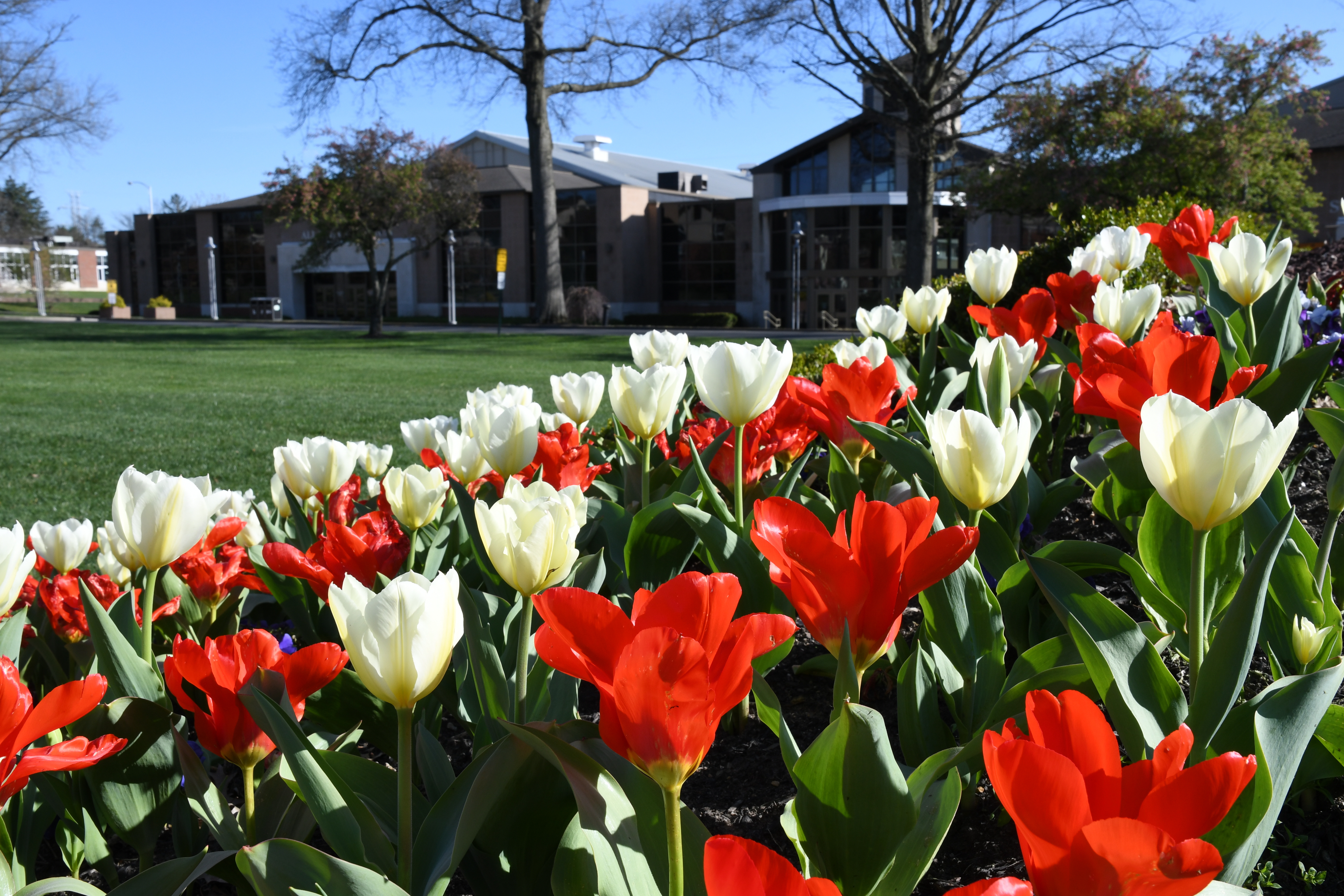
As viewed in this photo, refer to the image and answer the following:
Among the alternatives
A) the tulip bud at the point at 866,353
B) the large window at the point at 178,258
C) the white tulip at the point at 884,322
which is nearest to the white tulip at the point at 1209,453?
the tulip bud at the point at 866,353

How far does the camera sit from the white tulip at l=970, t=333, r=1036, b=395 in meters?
1.86

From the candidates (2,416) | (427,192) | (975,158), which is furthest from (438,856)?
(975,158)

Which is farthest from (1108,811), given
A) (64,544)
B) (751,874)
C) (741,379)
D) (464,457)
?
(64,544)

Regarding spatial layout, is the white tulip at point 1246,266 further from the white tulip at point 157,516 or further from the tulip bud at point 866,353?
the white tulip at point 157,516

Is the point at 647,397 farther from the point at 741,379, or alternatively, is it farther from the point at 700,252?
the point at 700,252

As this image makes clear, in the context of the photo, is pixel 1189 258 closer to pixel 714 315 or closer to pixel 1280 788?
pixel 1280 788

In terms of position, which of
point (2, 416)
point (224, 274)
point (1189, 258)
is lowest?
point (2, 416)

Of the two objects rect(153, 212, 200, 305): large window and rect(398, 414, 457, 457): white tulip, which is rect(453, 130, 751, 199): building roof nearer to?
rect(153, 212, 200, 305): large window

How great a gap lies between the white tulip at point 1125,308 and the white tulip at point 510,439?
1326 millimetres

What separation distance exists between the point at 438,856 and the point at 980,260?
7.70ft

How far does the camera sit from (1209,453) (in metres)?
0.91

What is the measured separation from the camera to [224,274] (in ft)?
168

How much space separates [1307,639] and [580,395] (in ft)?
5.06

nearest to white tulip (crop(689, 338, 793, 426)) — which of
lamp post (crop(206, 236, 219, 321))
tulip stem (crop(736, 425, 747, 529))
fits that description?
tulip stem (crop(736, 425, 747, 529))
